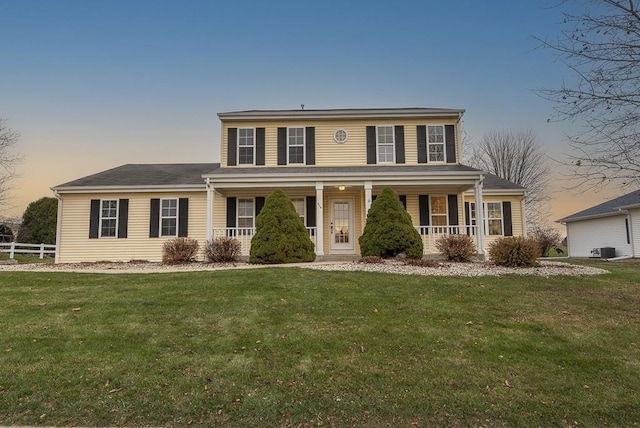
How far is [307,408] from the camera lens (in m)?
3.21

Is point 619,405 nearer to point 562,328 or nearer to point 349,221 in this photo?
point 562,328

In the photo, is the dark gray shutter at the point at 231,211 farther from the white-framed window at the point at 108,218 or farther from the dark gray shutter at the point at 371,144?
the dark gray shutter at the point at 371,144

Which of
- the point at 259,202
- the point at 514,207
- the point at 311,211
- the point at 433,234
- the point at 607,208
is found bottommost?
the point at 433,234

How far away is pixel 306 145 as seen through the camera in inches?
581

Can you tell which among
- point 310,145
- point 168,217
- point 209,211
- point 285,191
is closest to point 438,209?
point 310,145

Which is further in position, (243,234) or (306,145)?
(306,145)

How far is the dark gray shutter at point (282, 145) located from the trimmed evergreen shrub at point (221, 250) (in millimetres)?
4275

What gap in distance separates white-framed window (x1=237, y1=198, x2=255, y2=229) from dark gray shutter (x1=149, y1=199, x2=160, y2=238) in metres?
3.34

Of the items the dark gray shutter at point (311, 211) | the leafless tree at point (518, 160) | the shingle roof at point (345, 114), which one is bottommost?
the dark gray shutter at point (311, 211)

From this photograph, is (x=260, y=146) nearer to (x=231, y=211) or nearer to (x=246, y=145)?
(x=246, y=145)

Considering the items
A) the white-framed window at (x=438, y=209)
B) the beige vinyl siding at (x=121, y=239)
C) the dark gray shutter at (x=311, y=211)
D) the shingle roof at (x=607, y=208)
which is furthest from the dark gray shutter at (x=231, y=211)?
the shingle roof at (x=607, y=208)

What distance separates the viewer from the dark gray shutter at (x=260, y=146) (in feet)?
48.2

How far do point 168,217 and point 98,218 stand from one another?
2.92 m

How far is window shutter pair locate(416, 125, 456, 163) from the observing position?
1466cm
